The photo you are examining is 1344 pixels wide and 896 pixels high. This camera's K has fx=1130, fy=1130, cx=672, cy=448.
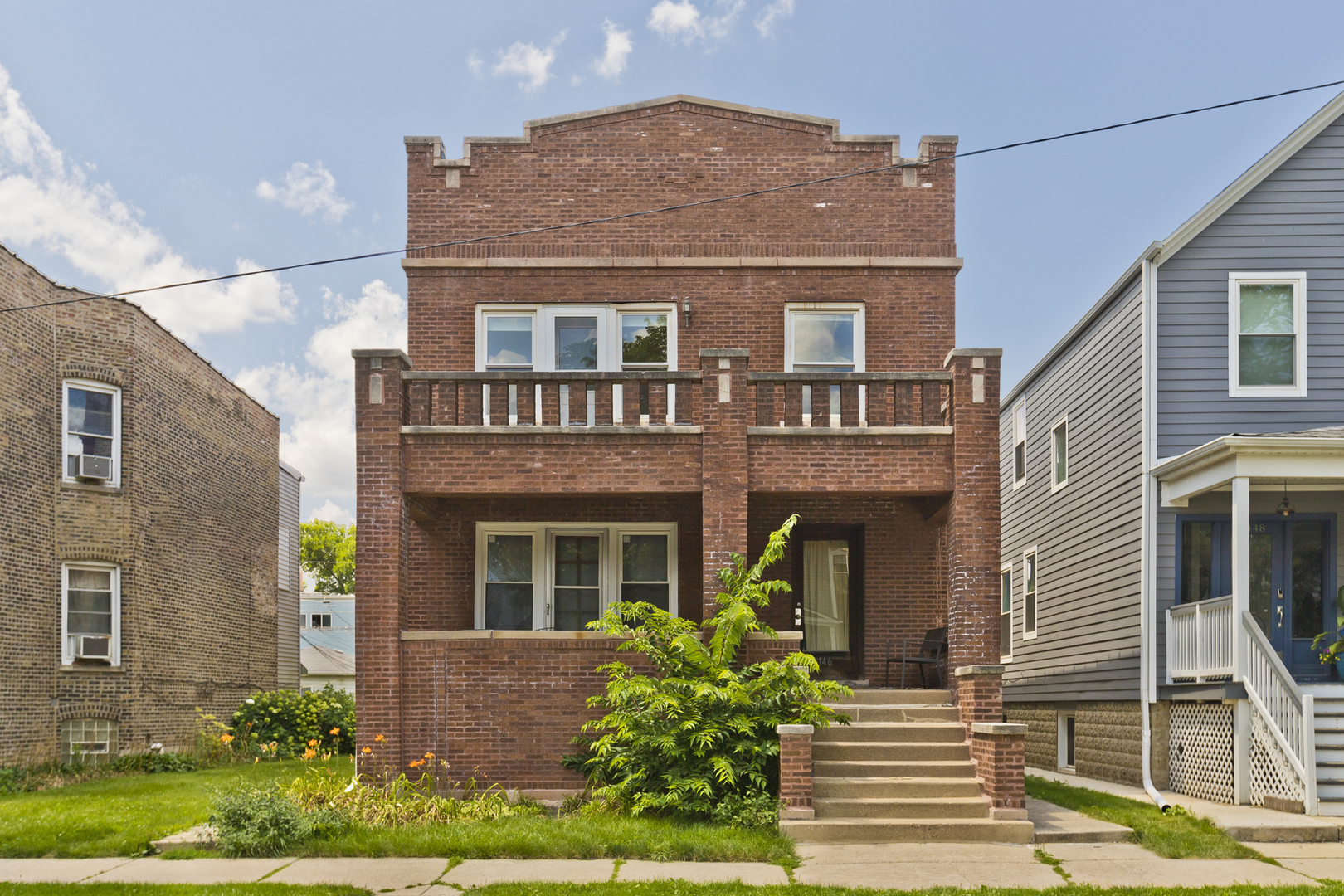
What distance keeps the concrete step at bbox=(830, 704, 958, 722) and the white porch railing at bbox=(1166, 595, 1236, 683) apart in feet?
9.80

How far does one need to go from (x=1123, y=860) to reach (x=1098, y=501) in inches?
282

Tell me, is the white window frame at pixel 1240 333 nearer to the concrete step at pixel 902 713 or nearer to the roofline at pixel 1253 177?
the roofline at pixel 1253 177

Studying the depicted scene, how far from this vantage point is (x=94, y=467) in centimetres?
1797

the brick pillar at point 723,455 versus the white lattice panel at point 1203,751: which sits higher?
the brick pillar at point 723,455

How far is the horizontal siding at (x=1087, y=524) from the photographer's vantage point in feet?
47.2

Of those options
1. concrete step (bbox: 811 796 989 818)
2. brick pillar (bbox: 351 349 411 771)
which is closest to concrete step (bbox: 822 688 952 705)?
concrete step (bbox: 811 796 989 818)

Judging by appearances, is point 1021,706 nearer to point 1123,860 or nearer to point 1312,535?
point 1312,535

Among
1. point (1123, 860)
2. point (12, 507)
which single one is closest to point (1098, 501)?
point (1123, 860)

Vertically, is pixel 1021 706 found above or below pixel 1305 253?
below

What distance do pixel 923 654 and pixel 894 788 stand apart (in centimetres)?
316

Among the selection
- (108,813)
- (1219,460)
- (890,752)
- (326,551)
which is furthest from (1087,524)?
(326,551)

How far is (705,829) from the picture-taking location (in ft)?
32.7

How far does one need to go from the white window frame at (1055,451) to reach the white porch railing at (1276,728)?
573cm

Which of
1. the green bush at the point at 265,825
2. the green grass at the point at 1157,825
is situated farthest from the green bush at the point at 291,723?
the green grass at the point at 1157,825
